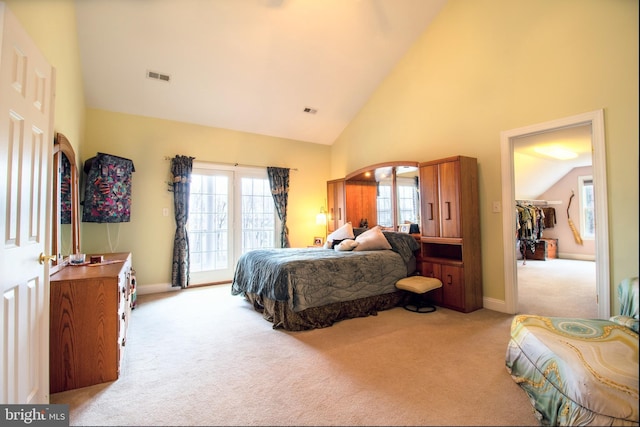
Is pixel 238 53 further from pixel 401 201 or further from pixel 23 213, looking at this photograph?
pixel 23 213

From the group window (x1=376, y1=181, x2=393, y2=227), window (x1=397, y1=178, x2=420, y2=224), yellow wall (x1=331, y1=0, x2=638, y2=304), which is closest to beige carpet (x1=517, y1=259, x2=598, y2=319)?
yellow wall (x1=331, y1=0, x2=638, y2=304)

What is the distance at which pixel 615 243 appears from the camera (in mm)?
1009

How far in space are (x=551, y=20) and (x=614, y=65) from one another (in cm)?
148

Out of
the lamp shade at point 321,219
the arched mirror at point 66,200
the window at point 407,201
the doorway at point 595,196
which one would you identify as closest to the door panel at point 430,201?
the window at point 407,201

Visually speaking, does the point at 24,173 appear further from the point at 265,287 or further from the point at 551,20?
the point at 551,20

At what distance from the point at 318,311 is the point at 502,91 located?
Answer: 327 cm

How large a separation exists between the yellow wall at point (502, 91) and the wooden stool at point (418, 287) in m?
0.72

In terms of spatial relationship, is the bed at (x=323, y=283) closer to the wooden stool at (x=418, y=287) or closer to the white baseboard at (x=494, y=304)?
the wooden stool at (x=418, y=287)

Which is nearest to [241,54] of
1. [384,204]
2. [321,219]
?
[384,204]

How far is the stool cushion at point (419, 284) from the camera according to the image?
3.27 m

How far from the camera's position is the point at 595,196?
121cm

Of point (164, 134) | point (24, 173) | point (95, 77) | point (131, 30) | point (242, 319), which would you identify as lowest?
point (242, 319)

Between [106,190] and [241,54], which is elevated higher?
[241,54]

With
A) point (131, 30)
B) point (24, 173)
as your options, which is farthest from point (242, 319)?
point (131, 30)
